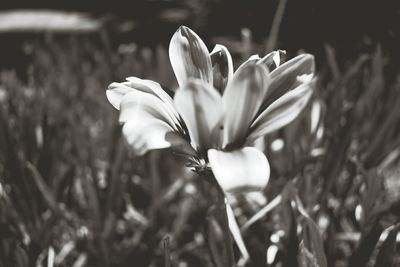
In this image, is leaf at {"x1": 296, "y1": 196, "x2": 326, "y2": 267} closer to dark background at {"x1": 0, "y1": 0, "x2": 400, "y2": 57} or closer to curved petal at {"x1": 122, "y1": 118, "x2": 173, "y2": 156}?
curved petal at {"x1": 122, "y1": 118, "x2": 173, "y2": 156}

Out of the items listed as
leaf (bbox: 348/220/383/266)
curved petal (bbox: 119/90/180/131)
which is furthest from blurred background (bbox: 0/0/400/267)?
curved petal (bbox: 119/90/180/131)

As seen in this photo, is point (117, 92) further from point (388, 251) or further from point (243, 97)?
point (388, 251)

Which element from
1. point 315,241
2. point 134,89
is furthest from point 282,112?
point 315,241

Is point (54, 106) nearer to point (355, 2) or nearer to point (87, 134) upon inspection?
point (87, 134)

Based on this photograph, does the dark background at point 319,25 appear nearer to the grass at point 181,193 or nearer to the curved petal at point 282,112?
the grass at point 181,193

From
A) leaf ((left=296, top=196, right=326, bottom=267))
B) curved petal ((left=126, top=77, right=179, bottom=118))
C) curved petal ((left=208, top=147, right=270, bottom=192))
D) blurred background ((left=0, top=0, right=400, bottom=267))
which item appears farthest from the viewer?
blurred background ((left=0, top=0, right=400, bottom=267))

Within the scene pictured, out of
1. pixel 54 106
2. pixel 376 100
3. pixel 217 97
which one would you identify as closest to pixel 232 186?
pixel 217 97
